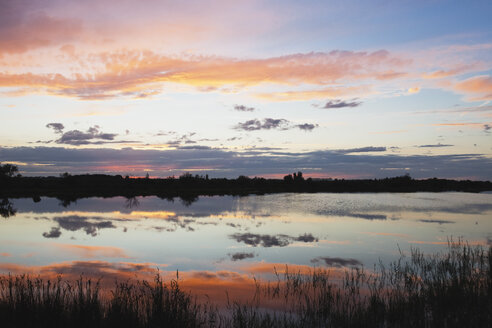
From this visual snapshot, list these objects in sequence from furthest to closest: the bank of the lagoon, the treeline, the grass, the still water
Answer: the treeline
the still water
the bank of the lagoon
the grass

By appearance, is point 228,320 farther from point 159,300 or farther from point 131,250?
point 131,250

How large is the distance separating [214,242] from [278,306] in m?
11.9

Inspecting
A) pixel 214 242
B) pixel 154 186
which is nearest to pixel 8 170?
pixel 154 186

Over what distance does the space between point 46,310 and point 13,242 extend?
16.7 metres

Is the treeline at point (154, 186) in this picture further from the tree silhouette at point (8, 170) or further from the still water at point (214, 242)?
the still water at point (214, 242)

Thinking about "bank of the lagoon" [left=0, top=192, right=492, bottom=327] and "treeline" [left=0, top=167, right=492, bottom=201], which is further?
"treeline" [left=0, top=167, right=492, bottom=201]

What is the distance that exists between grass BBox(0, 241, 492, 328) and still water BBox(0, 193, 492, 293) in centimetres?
261

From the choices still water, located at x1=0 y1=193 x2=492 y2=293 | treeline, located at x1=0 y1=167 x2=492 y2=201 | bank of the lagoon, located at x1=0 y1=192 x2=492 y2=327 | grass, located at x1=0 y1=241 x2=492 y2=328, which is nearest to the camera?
grass, located at x1=0 y1=241 x2=492 y2=328

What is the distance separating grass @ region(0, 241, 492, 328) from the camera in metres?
9.45

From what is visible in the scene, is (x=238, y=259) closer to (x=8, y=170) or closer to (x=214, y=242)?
(x=214, y=242)

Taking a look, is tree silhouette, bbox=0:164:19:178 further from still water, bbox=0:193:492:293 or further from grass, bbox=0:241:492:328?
grass, bbox=0:241:492:328

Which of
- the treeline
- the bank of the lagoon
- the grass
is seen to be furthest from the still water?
the treeline

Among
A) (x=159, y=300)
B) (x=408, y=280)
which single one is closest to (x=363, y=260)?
(x=408, y=280)

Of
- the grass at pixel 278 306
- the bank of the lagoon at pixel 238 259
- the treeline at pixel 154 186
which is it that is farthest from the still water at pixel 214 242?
the treeline at pixel 154 186
